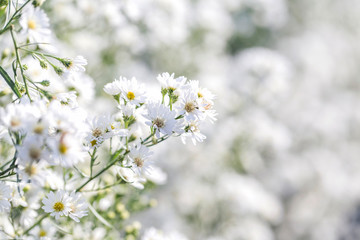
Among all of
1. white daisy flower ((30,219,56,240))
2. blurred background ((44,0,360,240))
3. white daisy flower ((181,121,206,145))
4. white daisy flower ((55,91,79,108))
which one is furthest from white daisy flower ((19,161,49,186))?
blurred background ((44,0,360,240))

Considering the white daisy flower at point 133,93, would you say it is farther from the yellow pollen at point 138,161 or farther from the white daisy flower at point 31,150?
the white daisy flower at point 31,150

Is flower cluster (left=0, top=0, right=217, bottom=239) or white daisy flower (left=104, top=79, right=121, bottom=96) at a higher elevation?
white daisy flower (left=104, top=79, right=121, bottom=96)

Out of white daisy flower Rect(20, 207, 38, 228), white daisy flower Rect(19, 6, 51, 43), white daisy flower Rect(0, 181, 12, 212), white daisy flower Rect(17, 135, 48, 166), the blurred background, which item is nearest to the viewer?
white daisy flower Rect(17, 135, 48, 166)

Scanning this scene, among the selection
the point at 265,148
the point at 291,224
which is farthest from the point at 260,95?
the point at 291,224

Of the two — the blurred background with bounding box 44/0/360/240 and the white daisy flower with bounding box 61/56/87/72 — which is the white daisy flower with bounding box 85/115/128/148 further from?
the blurred background with bounding box 44/0/360/240

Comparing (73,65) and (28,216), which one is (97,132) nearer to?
(73,65)

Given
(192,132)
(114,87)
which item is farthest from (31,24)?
(192,132)

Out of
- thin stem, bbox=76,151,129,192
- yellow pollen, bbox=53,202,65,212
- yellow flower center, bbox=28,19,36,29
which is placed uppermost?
yellow flower center, bbox=28,19,36,29

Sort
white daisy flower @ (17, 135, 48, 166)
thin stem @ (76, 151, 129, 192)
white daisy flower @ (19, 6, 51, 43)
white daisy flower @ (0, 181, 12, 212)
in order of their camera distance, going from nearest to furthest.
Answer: white daisy flower @ (17, 135, 48, 166)
white daisy flower @ (19, 6, 51, 43)
white daisy flower @ (0, 181, 12, 212)
thin stem @ (76, 151, 129, 192)

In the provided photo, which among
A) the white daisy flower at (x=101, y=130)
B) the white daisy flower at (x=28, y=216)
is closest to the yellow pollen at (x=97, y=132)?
the white daisy flower at (x=101, y=130)
